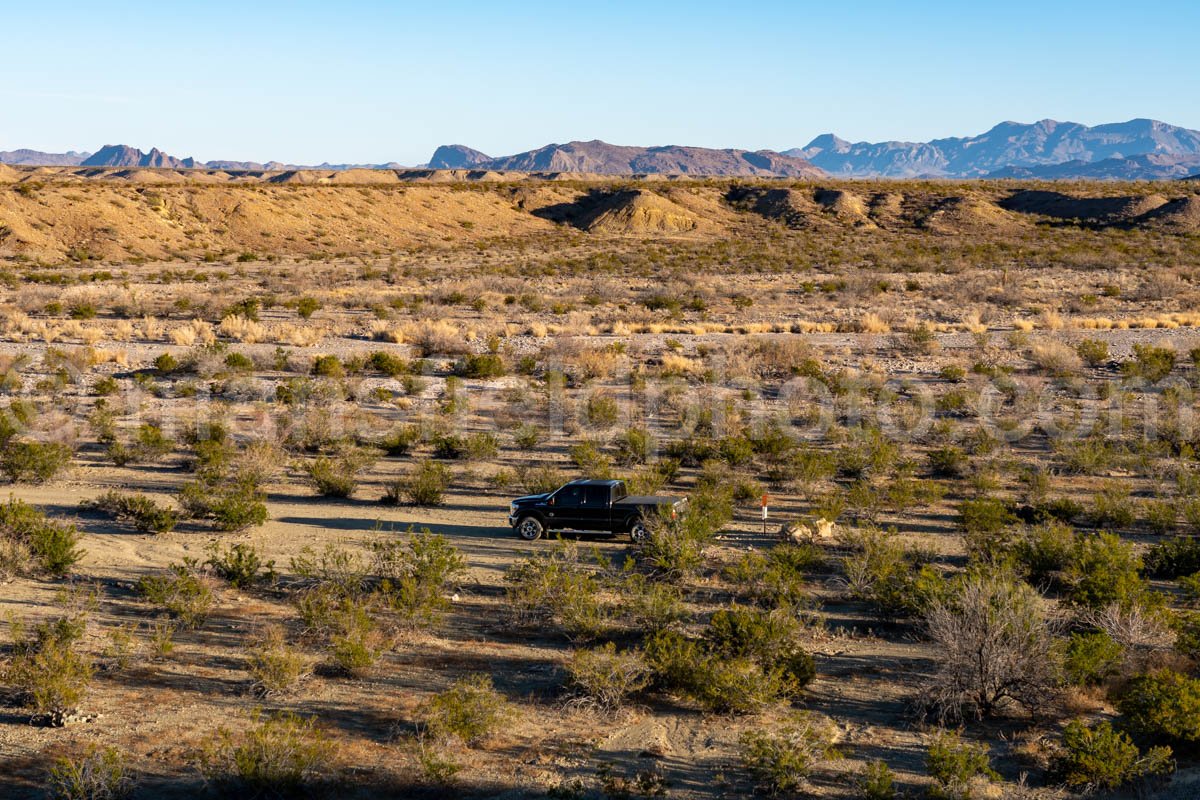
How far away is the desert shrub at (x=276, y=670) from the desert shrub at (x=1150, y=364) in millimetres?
25620

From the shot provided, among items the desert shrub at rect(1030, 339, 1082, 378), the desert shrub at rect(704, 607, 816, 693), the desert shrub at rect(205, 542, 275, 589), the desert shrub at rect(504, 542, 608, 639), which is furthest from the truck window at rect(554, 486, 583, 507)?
the desert shrub at rect(1030, 339, 1082, 378)

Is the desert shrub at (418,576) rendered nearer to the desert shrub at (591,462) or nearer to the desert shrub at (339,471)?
the desert shrub at (339,471)

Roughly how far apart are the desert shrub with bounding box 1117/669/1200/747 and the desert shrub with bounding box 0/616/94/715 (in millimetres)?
10219

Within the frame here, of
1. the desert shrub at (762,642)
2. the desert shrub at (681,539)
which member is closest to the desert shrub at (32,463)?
the desert shrub at (681,539)

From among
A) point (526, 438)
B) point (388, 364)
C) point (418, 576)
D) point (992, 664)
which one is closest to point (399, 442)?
point (526, 438)

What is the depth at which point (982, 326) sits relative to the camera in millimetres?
38562

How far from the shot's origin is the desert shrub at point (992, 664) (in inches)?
388

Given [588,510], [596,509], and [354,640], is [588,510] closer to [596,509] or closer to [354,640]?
[596,509]

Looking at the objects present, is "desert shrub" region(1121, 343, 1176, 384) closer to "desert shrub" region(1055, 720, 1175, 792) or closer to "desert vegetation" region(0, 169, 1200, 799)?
"desert vegetation" region(0, 169, 1200, 799)

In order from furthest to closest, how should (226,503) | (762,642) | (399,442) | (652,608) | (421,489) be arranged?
1. (399,442)
2. (421,489)
3. (226,503)
4. (652,608)
5. (762,642)

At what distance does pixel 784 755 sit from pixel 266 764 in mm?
4434

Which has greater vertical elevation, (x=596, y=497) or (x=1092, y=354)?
(x=1092, y=354)

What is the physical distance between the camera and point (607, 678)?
33.1 ft

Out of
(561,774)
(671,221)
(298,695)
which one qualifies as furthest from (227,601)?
(671,221)
